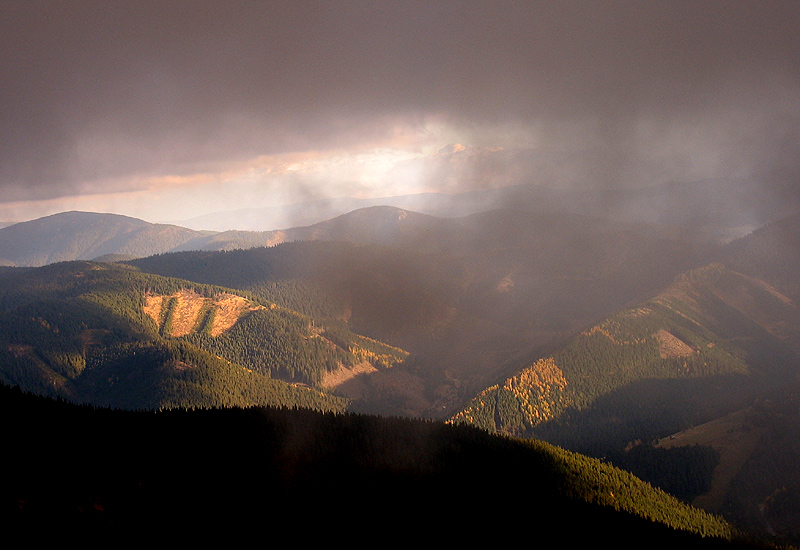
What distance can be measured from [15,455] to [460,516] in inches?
3176

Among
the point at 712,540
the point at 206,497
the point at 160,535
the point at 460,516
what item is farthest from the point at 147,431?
the point at 712,540

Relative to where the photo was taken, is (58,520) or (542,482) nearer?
(58,520)

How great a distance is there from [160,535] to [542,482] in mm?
89538

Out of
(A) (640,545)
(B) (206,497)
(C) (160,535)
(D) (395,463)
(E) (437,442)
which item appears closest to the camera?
(C) (160,535)

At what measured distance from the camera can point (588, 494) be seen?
433 ft

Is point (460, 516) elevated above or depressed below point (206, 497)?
below

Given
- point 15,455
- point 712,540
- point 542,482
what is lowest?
point 712,540

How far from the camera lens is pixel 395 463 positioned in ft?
412

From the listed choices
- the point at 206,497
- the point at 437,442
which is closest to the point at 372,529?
the point at 206,497

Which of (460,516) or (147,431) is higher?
(147,431)

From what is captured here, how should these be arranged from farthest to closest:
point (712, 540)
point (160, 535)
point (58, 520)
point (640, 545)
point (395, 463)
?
point (395, 463) → point (712, 540) → point (640, 545) → point (160, 535) → point (58, 520)

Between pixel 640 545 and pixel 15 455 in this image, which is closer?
pixel 15 455

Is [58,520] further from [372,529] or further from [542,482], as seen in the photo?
[542,482]

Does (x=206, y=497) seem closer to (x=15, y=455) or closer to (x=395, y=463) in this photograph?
(x=15, y=455)
